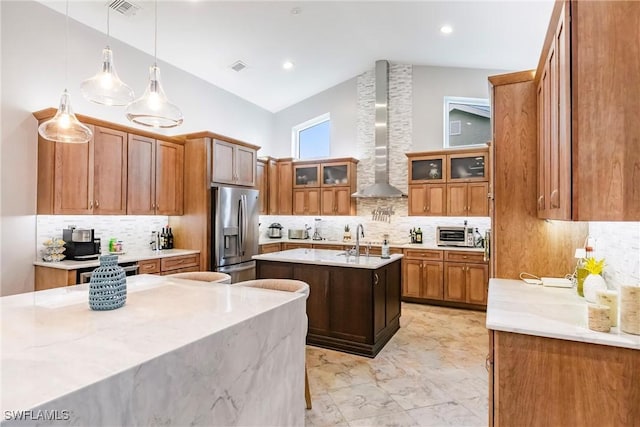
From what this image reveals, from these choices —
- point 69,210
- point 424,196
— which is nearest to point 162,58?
point 69,210

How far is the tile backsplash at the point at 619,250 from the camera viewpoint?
65.1 inches

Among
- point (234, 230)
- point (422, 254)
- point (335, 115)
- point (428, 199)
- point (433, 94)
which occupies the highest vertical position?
point (433, 94)

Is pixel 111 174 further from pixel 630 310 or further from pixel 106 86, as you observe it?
pixel 630 310

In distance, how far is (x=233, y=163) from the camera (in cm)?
506

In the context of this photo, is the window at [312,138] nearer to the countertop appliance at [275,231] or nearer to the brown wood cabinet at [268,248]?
the countertop appliance at [275,231]

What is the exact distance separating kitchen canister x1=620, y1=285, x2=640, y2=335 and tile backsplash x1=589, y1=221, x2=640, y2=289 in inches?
14.2

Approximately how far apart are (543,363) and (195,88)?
18.3 ft

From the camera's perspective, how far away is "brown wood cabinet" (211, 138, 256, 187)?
4.73 m

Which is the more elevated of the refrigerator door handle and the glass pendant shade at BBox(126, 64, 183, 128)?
the glass pendant shade at BBox(126, 64, 183, 128)

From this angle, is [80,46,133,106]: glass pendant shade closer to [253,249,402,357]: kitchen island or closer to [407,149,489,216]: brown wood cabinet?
[253,249,402,357]: kitchen island

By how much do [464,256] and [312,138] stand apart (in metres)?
3.94

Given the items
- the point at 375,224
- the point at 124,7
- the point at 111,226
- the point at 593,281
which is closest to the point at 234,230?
the point at 111,226

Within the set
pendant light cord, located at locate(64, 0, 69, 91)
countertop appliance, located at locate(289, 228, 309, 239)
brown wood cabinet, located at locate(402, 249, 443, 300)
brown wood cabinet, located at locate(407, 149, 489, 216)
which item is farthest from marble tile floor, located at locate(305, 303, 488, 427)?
pendant light cord, located at locate(64, 0, 69, 91)

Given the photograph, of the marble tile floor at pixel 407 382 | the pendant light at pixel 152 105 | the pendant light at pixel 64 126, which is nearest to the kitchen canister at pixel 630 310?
the marble tile floor at pixel 407 382
